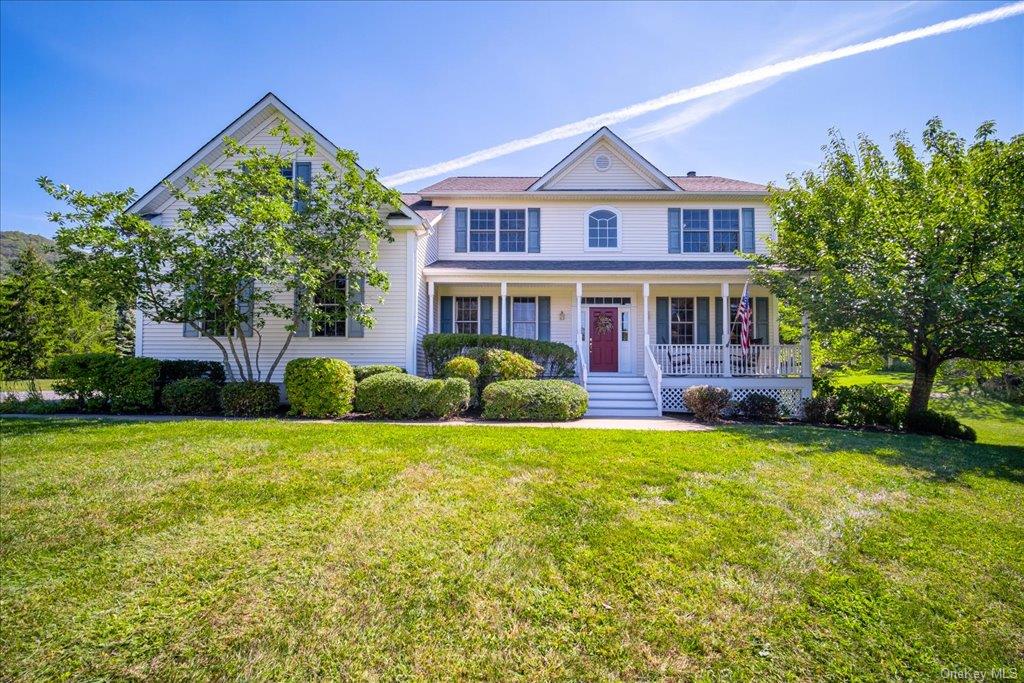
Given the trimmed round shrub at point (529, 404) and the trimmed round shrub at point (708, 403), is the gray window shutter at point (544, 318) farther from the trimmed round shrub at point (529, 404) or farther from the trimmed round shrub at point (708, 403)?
the trimmed round shrub at point (708, 403)

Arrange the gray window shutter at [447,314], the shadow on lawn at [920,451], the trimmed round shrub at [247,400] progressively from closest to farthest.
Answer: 1. the shadow on lawn at [920,451]
2. the trimmed round shrub at [247,400]
3. the gray window shutter at [447,314]

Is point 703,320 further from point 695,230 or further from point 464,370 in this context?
point 464,370

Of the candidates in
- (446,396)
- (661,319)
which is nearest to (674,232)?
(661,319)

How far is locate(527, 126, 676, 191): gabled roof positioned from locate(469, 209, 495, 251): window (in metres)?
1.70

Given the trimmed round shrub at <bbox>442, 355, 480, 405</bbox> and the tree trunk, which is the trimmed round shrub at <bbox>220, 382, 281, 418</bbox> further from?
the tree trunk

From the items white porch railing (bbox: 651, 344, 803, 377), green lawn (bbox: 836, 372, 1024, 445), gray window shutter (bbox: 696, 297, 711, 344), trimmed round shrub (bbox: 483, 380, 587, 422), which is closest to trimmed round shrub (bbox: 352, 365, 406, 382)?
trimmed round shrub (bbox: 483, 380, 587, 422)

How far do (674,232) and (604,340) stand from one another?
14.7ft

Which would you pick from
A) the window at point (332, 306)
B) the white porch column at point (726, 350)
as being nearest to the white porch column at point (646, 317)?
the white porch column at point (726, 350)

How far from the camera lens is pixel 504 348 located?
12.2 meters

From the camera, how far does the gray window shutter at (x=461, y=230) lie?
15.6 metres

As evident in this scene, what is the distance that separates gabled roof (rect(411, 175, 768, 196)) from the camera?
50.3 ft

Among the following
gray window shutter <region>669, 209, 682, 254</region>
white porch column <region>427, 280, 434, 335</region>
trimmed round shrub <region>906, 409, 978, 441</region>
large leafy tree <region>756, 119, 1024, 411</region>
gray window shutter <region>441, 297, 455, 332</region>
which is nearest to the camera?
large leafy tree <region>756, 119, 1024, 411</region>

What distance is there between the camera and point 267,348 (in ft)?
42.1

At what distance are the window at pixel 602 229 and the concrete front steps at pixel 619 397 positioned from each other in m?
4.90
